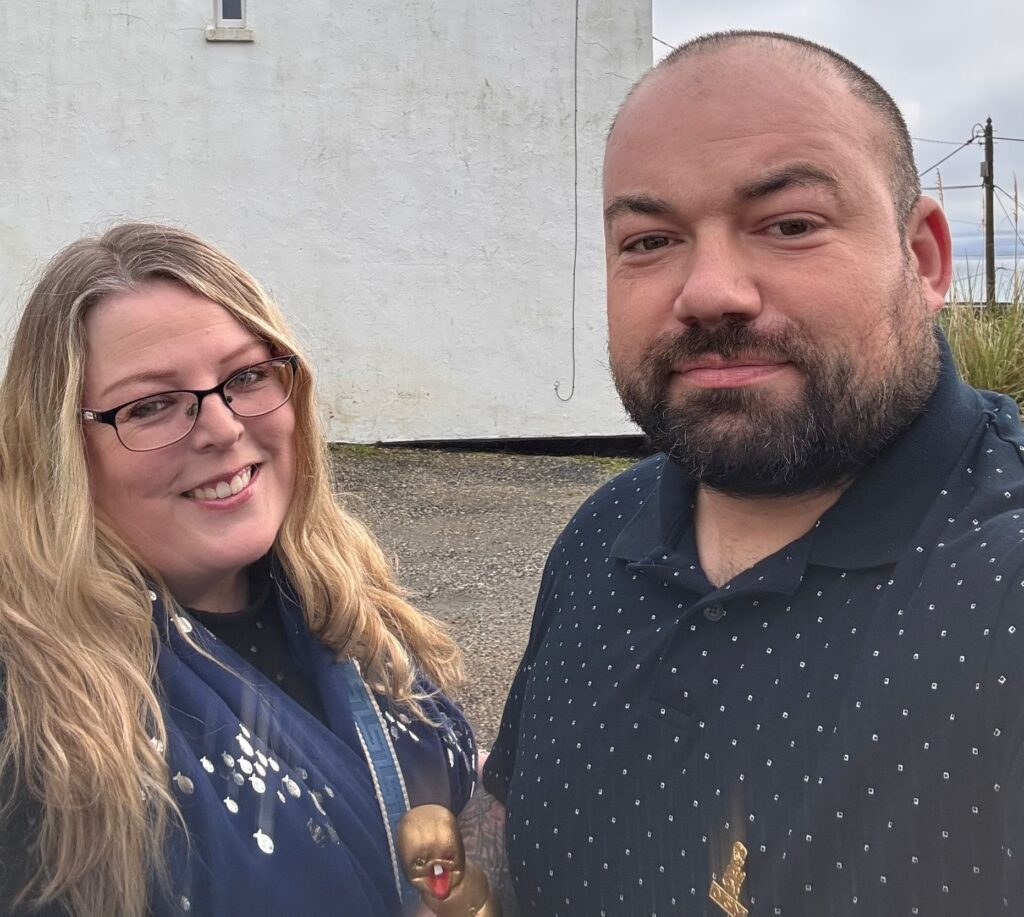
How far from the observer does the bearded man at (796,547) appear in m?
1.08

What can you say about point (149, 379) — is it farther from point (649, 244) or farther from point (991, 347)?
point (991, 347)

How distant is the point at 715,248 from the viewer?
1294mm

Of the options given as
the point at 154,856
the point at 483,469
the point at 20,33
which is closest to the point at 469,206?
the point at 483,469

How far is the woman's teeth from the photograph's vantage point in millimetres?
1734

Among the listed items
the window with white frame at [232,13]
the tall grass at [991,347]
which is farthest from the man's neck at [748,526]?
the window with white frame at [232,13]

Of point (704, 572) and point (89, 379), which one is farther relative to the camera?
point (89, 379)

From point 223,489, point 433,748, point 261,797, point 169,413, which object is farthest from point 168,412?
point 433,748

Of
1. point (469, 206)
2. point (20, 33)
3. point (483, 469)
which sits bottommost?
point (483, 469)

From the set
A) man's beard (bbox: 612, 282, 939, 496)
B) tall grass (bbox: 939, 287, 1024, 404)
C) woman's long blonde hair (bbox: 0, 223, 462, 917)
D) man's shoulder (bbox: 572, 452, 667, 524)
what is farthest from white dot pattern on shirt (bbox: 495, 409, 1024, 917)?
tall grass (bbox: 939, 287, 1024, 404)

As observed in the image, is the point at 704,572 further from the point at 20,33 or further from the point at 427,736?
the point at 20,33

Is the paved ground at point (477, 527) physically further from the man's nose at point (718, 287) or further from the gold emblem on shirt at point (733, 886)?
the man's nose at point (718, 287)

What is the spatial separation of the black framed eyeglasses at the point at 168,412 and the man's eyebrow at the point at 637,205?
768 mm

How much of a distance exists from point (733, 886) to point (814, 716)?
0.24 metres

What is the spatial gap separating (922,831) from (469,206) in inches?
283
